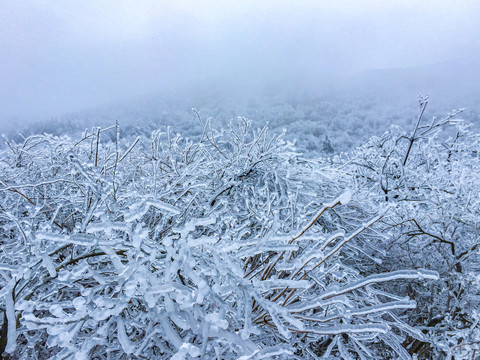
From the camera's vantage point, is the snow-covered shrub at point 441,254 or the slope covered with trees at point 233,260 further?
the snow-covered shrub at point 441,254

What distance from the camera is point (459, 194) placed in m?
2.14

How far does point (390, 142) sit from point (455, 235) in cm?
183

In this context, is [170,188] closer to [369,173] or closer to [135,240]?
[135,240]

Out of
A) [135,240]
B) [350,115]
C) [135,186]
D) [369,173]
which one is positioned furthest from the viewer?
[350,115]

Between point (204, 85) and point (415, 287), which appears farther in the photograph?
Result: point (204, 85)

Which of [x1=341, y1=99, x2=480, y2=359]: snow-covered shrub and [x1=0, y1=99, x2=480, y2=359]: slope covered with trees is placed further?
[x1=341, y1=99, x2=480, y2=359]: snow-covered shrub

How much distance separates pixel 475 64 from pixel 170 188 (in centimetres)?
→ 3263

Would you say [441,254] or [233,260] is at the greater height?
[233,260]

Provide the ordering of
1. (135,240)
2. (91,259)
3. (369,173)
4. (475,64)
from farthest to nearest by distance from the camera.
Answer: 1. (475,64)
2. (369,173)
3. (91,259)
4. (135,240)

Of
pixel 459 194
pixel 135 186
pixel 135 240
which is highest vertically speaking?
pixel 135 240

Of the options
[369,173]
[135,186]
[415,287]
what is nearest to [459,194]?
[415,287]

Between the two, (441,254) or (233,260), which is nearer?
(233,260)

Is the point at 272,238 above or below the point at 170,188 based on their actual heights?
above

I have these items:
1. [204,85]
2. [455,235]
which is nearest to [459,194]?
[455,235]
